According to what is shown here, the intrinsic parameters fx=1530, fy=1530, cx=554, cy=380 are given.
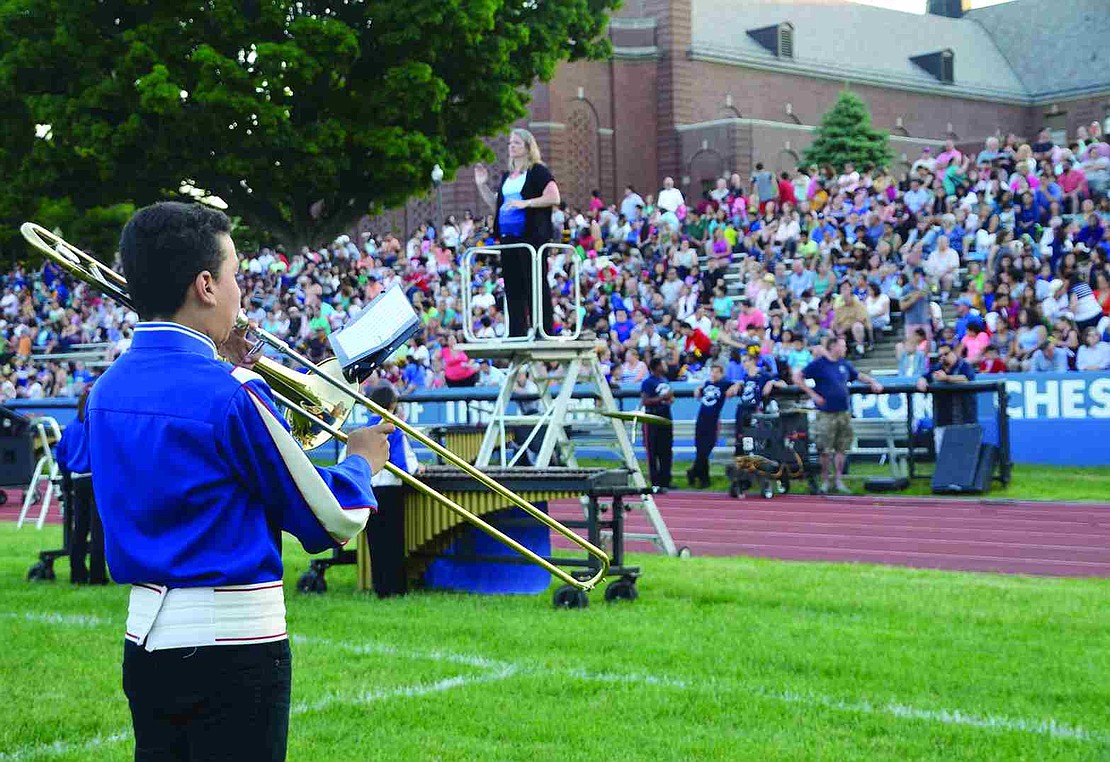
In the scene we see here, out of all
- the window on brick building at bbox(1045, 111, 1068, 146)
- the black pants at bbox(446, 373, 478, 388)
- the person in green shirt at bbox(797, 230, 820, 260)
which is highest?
the window on brick building at bbox(1045, 111, 1068, 146)

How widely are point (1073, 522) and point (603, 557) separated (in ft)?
37.8

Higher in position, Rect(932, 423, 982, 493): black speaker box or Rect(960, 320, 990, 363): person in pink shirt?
Rect(960, 320, 990, 363): person in pink shirt

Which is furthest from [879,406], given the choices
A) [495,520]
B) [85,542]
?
[85,542]

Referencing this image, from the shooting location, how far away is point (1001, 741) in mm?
6195

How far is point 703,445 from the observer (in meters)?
20.8

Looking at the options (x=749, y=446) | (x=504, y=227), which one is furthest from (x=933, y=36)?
(x=504, y=227)

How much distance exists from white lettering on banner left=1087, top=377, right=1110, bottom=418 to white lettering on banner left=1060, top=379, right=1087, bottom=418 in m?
0.12

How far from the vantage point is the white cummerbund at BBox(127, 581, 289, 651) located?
3.51 metres

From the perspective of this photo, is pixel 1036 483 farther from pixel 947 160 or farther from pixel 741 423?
pixel 947 160

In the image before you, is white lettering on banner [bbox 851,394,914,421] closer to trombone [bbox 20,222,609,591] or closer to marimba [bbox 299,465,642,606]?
marimba [bbox 299,465,642,606]

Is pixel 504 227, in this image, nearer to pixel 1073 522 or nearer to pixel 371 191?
pixel 1073 522

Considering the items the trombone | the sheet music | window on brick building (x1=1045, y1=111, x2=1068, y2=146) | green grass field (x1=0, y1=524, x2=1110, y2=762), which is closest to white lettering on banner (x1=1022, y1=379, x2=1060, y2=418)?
green grass field (x1=0, y1=524, x2=1110, y2=762)

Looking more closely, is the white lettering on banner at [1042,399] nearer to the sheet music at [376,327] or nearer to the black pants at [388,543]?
the black pants at [388,543]

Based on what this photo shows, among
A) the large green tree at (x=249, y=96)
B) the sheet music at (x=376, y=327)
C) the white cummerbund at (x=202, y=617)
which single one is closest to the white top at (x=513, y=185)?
the sheet music at (x=376, y=327)
